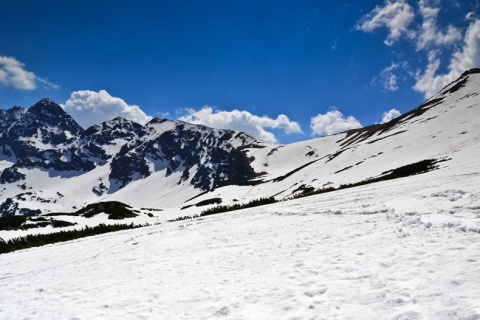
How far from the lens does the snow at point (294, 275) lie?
4988 mm

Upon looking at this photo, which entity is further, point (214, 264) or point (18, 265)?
point (18, 265)

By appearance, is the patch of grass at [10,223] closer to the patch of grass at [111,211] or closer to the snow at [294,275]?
the patch of grass at [111,211]

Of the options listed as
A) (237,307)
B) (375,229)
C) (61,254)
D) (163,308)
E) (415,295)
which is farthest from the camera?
(61,254)

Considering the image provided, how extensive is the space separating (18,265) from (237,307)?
36.9 feet

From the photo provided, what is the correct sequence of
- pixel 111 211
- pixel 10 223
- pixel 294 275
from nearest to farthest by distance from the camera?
pixel 294 275, pixel 10 223, pixel 111 211

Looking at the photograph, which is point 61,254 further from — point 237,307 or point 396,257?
point 396,257

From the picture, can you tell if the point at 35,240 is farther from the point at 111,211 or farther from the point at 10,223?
the point at 111,211

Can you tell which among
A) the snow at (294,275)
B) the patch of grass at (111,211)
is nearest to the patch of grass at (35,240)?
the snow at (294,275)

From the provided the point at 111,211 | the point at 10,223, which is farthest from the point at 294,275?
the point at 111,211

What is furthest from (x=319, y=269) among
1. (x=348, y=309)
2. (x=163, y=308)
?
(x=163, y=308)

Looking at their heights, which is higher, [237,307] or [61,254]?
[61,254]

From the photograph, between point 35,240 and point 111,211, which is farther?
point 111,211

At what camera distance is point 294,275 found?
263 inches

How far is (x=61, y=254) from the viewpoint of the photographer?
1409cm
